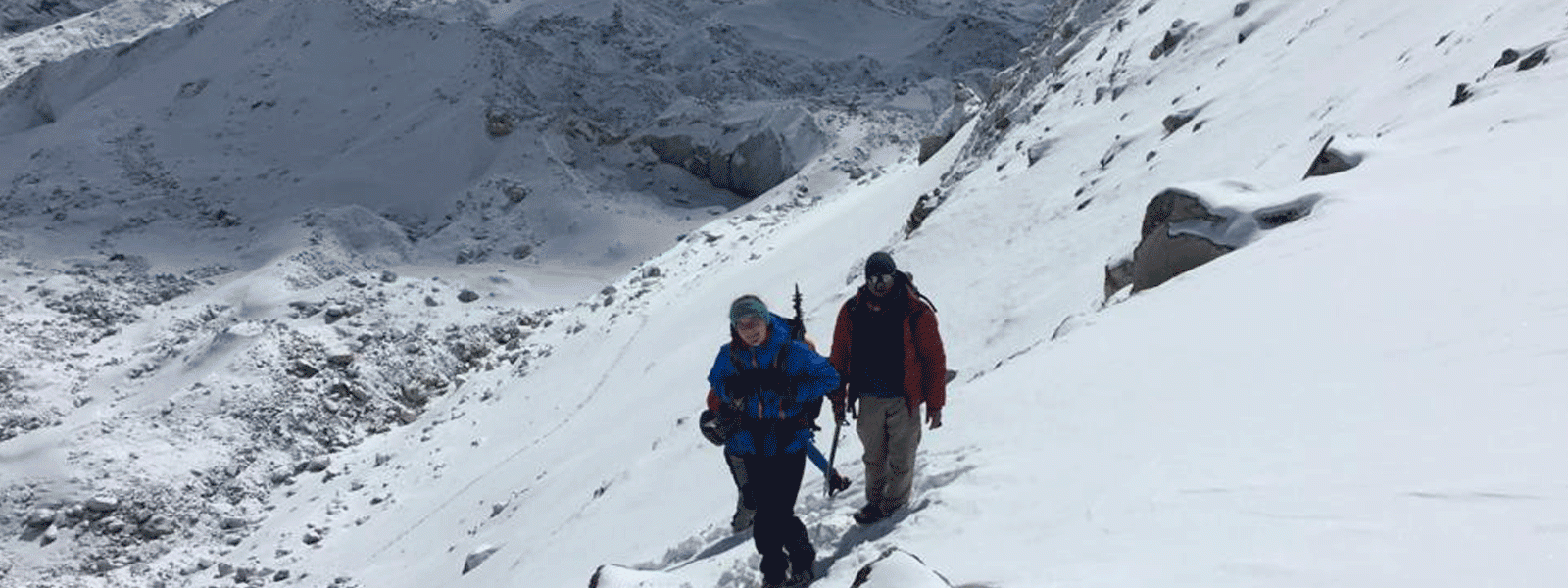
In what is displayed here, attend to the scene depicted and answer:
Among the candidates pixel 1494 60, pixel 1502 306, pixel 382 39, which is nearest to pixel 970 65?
pixel 382 39

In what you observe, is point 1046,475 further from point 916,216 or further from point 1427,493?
point 916,216

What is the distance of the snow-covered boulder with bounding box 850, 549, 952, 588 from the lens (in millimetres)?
4832

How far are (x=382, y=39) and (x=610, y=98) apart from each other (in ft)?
28.2

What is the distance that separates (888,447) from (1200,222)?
177 inches

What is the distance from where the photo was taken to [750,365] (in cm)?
600

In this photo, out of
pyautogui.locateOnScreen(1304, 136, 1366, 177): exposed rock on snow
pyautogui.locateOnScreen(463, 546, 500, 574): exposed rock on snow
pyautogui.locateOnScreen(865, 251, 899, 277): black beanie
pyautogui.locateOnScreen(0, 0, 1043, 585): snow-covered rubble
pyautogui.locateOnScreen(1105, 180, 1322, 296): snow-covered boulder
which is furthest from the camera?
pyautogui.locateOnScreen(0, 0, 1043, 585): snow-covered rubble

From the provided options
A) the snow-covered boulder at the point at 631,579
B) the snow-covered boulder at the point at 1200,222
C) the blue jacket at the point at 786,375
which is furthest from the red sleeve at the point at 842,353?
the snow-covered boulder at the point at 1200,222

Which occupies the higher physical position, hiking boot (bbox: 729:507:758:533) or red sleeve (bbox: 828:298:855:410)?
red sleeve (bbox: 828:298:855:410)

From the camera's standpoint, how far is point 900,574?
196 inches

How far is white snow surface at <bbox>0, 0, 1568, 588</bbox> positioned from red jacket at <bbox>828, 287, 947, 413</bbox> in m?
0.64

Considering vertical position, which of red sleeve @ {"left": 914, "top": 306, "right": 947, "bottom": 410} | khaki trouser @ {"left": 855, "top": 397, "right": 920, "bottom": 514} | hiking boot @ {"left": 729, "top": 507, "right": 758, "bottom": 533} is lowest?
hiking boot @ {"left": 729, "top": 507, "right": 758, "bottom": 533}

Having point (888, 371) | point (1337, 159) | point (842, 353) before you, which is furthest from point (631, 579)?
point (1337, 159)

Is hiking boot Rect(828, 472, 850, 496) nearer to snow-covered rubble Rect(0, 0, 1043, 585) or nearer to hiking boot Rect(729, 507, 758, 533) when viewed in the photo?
hiking boot Rect(729, 507, 758, 533)

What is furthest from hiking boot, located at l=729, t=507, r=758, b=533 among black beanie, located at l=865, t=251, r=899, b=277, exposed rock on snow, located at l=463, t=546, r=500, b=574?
exposed rock on snow, located at l=463, t=546, r=500, b=574
